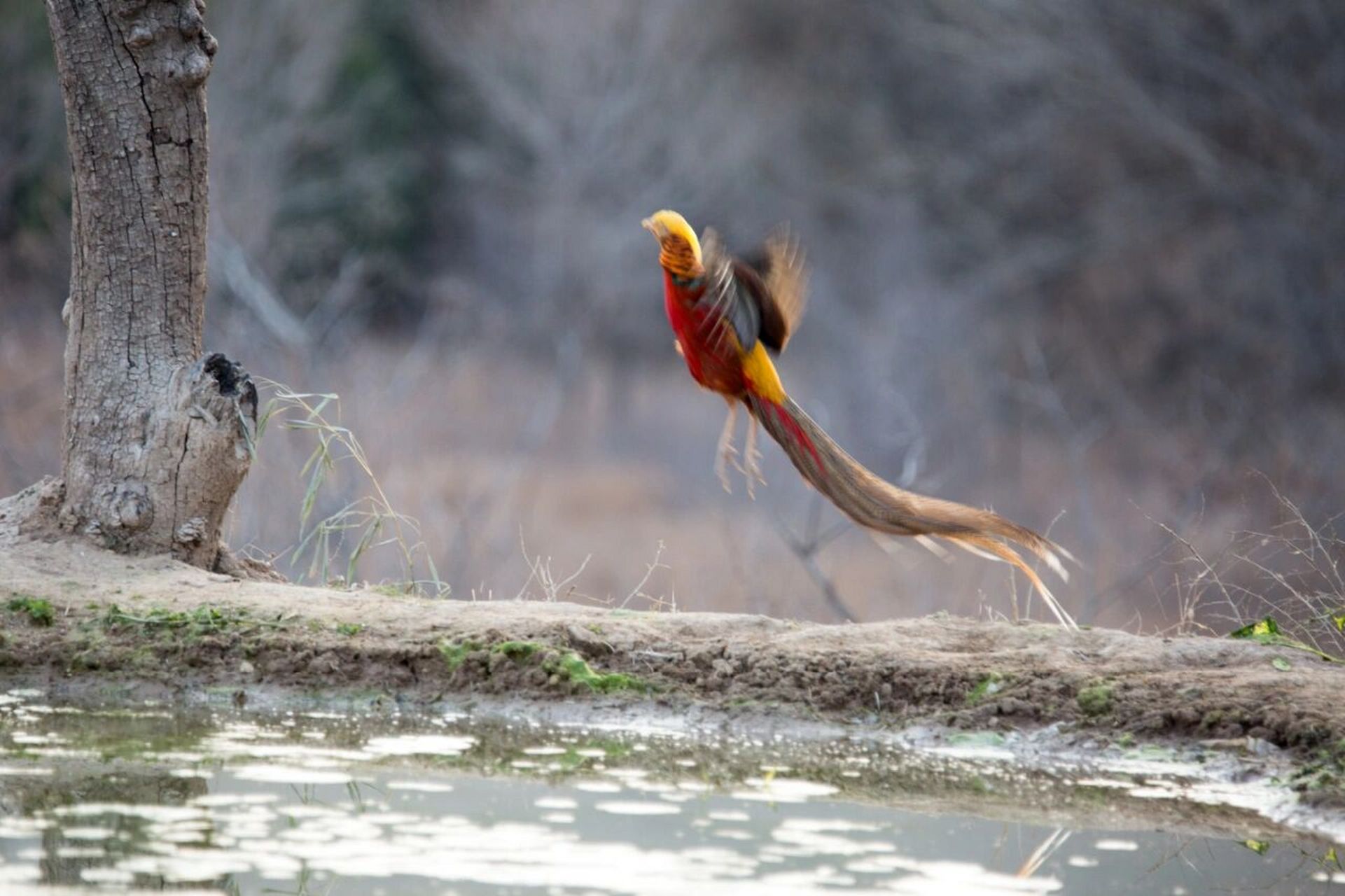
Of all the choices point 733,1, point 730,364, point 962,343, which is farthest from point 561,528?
point 730,364

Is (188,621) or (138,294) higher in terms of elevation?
(138,294)

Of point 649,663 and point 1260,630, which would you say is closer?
point 649,663

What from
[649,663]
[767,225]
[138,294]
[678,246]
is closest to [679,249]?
[678,246]

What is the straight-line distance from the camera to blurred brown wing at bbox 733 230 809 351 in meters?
4.35

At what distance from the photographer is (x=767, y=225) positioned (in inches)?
568

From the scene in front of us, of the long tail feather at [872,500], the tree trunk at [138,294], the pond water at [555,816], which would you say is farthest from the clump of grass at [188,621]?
the long tail feather at [872,500]

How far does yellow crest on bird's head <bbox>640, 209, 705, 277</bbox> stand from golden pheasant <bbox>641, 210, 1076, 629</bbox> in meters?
0.02

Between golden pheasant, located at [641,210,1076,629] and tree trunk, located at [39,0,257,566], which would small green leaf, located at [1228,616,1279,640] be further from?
tree trunk, located at [39,0,257,566]

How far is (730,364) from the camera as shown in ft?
14.3

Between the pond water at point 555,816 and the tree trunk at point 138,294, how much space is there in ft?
3.16

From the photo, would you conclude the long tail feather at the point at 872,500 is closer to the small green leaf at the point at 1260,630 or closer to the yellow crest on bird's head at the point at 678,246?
the yellow crest on bird's head at the point at 678,246

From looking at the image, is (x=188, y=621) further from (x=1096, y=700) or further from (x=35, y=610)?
(x=1096, y=700)

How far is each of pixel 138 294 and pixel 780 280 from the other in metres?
2.32

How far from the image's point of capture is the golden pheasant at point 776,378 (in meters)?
4.29
